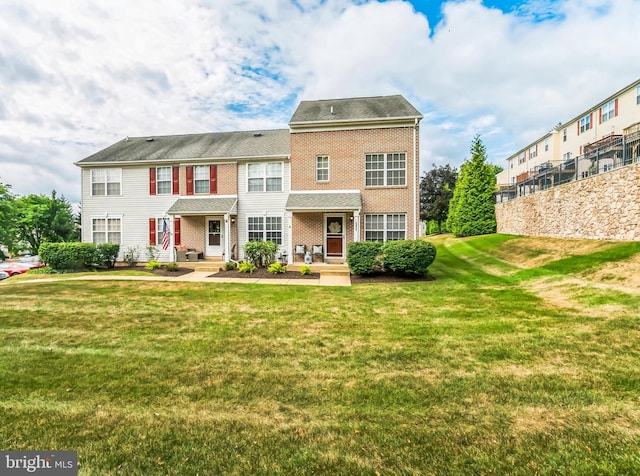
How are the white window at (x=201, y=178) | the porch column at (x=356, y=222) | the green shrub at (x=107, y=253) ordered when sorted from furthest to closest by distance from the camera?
the white window at (x=201, y=178) → the green shrub at (x=107, y=253) → the porch column at (x=356, y=222)

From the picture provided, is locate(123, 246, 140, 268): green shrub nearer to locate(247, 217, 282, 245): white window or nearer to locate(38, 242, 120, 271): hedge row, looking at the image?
locate(38, 242, 120, 271): hedge row

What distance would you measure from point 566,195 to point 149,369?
18857 millimetres

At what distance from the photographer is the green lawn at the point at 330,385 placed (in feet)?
8.36

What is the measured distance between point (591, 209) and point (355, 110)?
11853mm

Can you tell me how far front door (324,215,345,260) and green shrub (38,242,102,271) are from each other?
1231 cm

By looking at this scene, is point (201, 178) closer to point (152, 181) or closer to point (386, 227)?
point (152, 181)

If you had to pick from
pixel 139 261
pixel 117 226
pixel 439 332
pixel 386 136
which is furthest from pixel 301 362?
pixel 117 226

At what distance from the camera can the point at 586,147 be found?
1911 cm

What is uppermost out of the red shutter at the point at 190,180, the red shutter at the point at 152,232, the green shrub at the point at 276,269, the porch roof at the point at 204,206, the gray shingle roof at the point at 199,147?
the gray shingle roof at the point at 199,147

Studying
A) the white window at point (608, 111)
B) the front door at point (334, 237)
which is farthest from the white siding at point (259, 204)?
the white window at point (608, 111)

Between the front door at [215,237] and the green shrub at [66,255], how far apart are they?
577 cm

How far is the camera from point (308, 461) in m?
2.46

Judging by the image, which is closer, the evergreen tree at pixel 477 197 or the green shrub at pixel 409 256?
the green shrub at pixel 409 256

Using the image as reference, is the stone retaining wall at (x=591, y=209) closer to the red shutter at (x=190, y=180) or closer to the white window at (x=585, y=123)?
the white window at (x=585, y=123)
